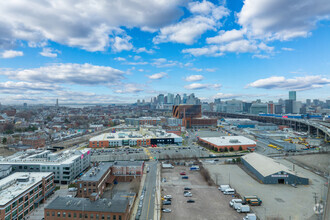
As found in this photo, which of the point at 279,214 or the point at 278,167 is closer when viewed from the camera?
the point at 279,214

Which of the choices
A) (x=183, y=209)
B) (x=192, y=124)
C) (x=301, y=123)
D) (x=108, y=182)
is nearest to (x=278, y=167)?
(x=183, y=209)

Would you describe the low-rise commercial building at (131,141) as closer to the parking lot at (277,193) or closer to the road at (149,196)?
the road at (149,196)

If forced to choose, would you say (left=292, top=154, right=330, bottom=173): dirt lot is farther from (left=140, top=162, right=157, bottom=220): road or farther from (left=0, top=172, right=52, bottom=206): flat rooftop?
(left=0, top=172, right=52, bottom=206): flat rooftop

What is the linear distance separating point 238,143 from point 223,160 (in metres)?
5.87

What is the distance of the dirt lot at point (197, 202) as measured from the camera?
9461 mm

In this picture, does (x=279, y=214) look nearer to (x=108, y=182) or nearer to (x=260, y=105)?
(x=108, y=182)

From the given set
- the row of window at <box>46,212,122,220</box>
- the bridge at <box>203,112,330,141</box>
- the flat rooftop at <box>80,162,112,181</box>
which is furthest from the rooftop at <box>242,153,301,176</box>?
the bridge at <box>203,112,330,141</box>

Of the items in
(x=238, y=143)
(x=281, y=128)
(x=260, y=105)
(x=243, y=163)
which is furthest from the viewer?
(x=260, y=105)

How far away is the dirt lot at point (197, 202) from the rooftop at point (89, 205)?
219 centimetres

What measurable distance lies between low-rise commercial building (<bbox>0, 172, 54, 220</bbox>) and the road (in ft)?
18.5

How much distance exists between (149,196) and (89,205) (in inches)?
144

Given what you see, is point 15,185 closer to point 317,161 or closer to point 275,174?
point 275,174

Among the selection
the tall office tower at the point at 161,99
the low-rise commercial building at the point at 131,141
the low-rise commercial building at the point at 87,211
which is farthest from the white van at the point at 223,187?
the tall office tower at the point at 161,99

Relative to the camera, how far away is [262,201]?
35.8 feet
